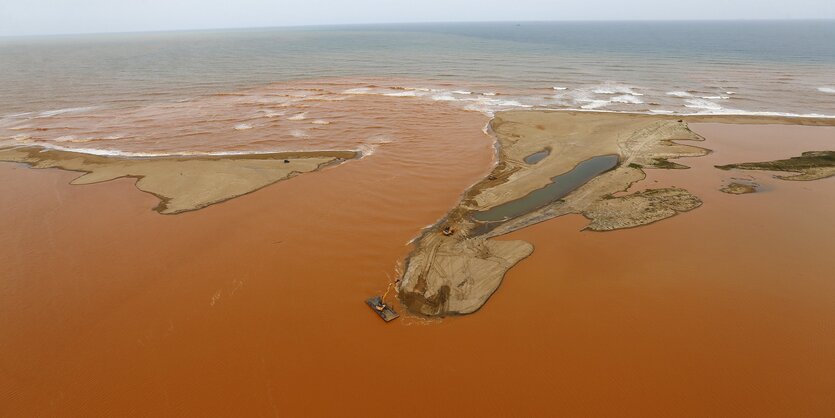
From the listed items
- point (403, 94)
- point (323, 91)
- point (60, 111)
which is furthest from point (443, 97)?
point (60, 111)

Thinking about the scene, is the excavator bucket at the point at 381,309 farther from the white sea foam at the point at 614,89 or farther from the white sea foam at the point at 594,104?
the white sea foam at the point at 614,89

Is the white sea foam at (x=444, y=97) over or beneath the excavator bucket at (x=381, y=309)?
over

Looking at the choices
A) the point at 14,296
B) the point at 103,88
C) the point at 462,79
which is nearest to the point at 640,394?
the point at 14,296

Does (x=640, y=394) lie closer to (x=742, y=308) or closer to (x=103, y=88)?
(x=742, y=308)

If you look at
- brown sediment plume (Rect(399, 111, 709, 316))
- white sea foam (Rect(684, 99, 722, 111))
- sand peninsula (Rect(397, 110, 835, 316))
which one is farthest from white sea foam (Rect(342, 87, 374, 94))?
white sea foam (Rect(684, 99, 722, 111))

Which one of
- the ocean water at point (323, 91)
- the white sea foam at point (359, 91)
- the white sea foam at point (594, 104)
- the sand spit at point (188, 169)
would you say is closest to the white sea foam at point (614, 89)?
the ocean water at point (323, 91)

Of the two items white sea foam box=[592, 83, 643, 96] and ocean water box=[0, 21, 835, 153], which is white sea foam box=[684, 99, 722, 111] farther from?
white sea foam box=[592, 83, 643, 96]

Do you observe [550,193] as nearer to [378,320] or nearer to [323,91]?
[378,320]
